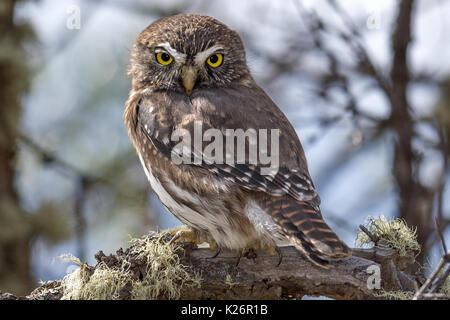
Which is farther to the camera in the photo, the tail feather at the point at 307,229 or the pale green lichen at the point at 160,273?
the pale green lichen at the point at 160,273

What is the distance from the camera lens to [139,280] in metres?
3.00

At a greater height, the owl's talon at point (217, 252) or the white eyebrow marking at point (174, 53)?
the white eyebrow marking at point (174, 53)

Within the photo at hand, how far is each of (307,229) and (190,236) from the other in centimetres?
78

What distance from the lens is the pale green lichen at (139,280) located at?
289 cm

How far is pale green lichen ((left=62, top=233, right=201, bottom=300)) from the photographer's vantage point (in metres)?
2.89

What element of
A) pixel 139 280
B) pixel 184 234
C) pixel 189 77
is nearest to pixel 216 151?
pixel 184 234

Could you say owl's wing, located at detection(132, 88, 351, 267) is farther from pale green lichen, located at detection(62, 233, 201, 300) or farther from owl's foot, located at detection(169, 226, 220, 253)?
pale green lichen, located at detection(62, 233, 201, 300)

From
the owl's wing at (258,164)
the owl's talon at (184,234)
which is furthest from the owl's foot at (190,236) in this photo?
the owl's wing at (258,164)

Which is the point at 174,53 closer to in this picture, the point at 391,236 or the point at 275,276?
the point at 275,276

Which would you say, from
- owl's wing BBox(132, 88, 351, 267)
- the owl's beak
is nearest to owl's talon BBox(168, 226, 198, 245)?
owl's wing BBox(132, 88, 351, 267)

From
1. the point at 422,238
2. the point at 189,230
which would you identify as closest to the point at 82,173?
the point at 189,230

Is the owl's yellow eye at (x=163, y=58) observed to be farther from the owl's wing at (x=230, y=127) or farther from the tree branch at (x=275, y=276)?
the tree branch at (x=275, y=276)

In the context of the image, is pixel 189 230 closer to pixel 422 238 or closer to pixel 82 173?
pixel 422 238

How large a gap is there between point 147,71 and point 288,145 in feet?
4.06
